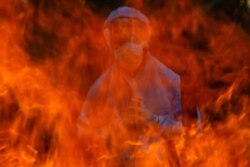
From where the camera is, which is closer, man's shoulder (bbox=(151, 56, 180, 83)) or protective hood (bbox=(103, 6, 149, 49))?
protective hood (bbox=(103, 6, 149, 49))

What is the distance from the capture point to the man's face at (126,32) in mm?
3855

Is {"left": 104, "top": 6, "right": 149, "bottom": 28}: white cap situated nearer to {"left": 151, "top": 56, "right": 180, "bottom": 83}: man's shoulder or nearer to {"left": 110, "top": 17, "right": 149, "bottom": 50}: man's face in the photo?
{"left": 110, "top": 17, "right": 149, "bottom": 50}: man's face

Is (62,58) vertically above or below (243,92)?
below

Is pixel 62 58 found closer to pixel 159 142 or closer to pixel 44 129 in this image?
pixel 44 129

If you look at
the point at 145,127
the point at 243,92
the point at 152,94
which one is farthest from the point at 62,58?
the point at 243,92

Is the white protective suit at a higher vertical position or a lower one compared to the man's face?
lower

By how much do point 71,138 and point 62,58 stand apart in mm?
786

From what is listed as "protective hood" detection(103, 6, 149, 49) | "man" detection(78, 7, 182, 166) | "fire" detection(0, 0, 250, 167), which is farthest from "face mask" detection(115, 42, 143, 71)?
"fire" detection(0, 0, 250, 167)

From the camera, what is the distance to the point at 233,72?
4609mm

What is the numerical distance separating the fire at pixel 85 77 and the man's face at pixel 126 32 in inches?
24.6

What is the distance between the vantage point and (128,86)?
3.94m

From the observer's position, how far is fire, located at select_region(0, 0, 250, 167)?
425 centimetres

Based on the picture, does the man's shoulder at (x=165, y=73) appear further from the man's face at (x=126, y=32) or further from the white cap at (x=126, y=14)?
the white cap at (x=126, y=14)

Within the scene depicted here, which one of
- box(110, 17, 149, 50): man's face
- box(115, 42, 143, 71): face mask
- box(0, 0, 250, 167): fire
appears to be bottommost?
box(0, 0, 250, 167): fire
